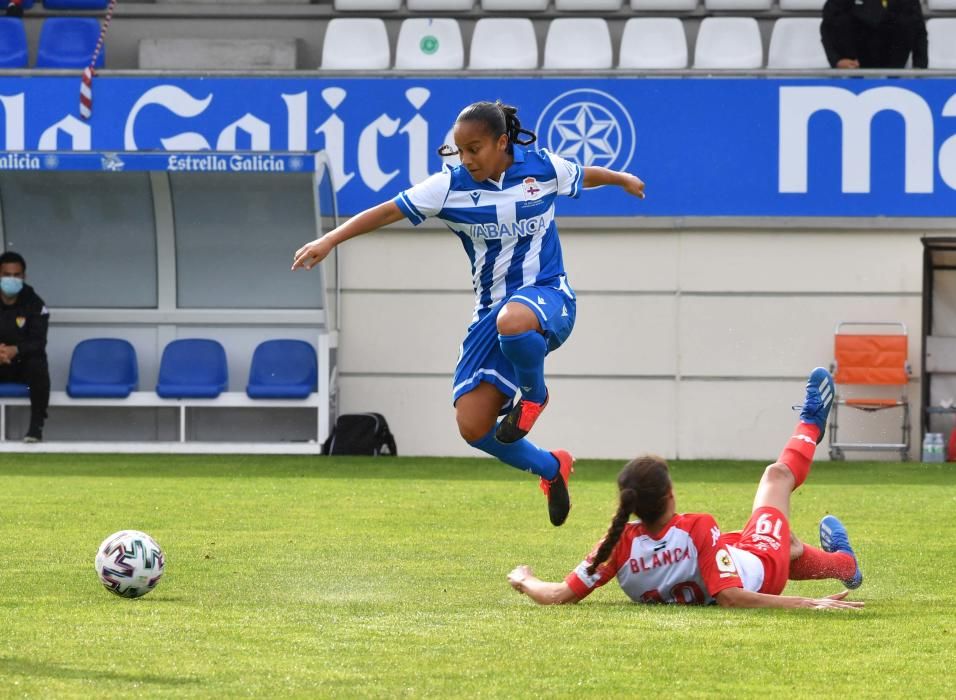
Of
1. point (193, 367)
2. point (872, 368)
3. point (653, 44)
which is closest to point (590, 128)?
point (653, 44)

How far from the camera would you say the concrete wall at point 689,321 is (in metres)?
14.9

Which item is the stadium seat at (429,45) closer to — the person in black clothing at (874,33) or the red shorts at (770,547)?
the person in black clothing at (874,33)

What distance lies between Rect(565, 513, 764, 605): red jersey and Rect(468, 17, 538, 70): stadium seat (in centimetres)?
1051

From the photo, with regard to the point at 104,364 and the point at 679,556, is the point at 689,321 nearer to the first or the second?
the point at 104,364

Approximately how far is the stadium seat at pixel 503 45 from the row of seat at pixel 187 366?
3.27 m

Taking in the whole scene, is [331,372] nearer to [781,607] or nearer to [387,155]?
[387,155]

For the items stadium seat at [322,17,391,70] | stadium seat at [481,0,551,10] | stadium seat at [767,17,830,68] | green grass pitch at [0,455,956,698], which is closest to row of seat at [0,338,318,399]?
stadium seat at [322,17,391,70]

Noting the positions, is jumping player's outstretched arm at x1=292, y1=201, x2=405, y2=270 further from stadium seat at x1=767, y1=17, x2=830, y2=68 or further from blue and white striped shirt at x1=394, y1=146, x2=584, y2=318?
stadium seat at x1=767, y1=17, x2=830, y2=68

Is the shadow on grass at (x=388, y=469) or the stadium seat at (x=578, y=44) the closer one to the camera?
the shadow on grass at (x=388, y=469)

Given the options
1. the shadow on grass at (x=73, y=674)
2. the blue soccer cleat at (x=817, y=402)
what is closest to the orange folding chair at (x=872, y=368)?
the blue soccer cleat at (x=817, y=402)

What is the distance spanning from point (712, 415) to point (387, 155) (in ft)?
12.5

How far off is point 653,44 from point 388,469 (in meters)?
5.21

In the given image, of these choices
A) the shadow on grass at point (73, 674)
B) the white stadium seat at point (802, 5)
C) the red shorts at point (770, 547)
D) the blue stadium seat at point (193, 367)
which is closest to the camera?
the shadow on grass at point (73, 674)

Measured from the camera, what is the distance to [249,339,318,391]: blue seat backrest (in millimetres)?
14984
